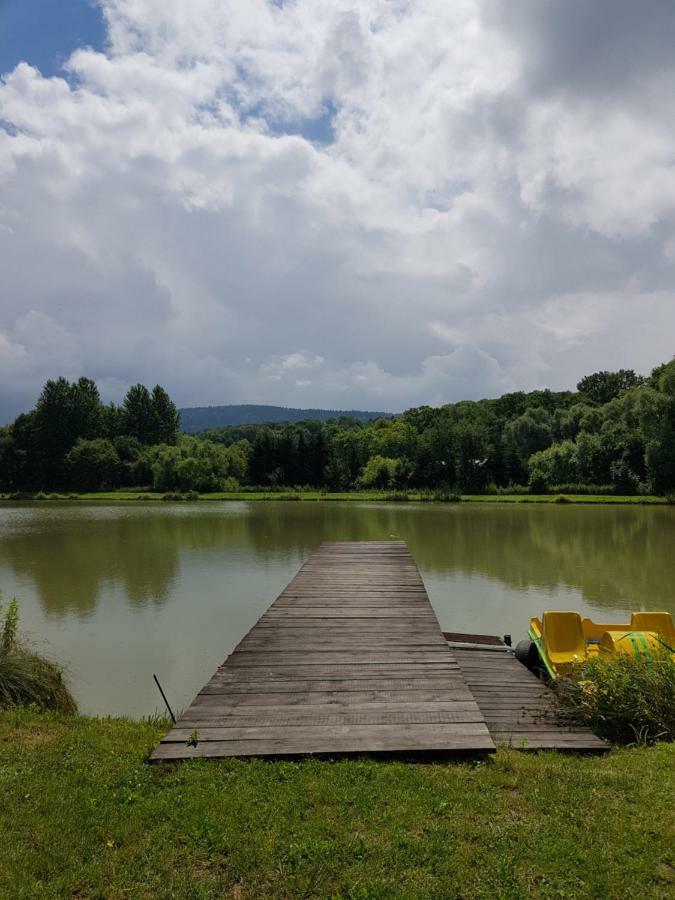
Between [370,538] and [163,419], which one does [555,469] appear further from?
[163,419]

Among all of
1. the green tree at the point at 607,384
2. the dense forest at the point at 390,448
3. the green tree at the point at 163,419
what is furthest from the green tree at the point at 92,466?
the green tree at the point at 607,384

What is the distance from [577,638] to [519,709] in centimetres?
233

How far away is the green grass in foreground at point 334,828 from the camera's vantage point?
3.00 metres

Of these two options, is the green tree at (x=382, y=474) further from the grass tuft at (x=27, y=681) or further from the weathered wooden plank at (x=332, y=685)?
the weathered wooden plank at (x=332, y=685)

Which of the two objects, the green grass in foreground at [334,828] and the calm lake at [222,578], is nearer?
the green grass in foreground at [334,828]

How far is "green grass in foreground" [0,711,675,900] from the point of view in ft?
9.84

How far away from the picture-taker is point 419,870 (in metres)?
3.08

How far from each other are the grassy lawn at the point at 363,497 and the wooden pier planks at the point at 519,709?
3926 centimetres

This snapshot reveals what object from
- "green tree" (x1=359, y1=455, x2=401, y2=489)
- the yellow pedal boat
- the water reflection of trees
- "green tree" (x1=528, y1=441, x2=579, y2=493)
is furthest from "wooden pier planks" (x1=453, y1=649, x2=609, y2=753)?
"green tree" (x1=359, y1=455, x2=401, y2=489)

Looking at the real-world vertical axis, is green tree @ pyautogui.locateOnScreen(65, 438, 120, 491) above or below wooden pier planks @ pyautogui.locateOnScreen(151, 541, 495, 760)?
above

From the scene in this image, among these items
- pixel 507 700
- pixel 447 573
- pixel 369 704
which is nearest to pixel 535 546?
pixel 447 573

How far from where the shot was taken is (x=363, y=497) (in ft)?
176

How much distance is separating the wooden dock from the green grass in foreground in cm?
32

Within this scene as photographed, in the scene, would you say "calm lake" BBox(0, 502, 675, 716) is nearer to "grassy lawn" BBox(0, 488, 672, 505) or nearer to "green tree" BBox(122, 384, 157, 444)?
"grassy lawn" BBox(0, 488, 672, 505)
